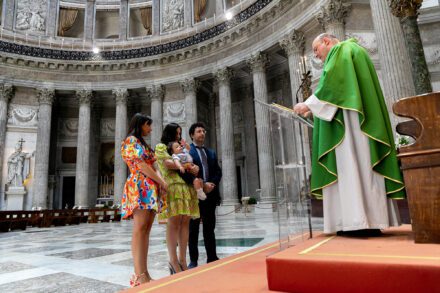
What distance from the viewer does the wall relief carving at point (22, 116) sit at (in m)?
19.5

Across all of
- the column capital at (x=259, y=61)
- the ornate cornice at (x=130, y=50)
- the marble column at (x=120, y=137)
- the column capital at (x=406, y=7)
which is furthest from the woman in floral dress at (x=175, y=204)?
the marble column at (x=120, y=137)

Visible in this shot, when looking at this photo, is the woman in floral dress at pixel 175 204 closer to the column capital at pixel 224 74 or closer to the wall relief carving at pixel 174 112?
the column capital at pixel 224 74

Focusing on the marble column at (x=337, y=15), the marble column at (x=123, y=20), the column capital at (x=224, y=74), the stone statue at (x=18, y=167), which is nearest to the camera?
the marble column at (x=337, y=15)

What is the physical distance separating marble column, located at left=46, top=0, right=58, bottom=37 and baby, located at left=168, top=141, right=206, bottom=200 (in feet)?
74.3

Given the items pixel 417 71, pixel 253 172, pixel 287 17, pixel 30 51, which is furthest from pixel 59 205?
pixel 417 71

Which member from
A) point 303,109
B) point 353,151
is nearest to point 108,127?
point 303,109

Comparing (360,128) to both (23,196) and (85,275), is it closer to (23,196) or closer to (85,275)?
(85,275)

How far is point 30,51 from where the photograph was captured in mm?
19812

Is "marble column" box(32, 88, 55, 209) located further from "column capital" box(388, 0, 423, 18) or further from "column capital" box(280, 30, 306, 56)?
"column capital" box(388, 0, 423, 18)

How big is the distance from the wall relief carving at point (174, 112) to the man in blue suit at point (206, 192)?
16.3m

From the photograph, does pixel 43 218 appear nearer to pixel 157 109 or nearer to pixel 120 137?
pixel 120 137

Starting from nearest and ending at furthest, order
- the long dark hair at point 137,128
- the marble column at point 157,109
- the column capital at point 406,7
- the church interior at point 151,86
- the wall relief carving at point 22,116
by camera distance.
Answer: the long dark hair at point 137,128
the column capital at point 406,7
the church interior at point 151,86
the wall relief carving at point 22,116
the marble column at point 157,109

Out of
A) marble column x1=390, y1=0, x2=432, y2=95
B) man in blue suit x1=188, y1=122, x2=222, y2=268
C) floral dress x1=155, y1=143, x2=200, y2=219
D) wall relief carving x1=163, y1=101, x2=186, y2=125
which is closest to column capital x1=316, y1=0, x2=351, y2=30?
marble column x1=390, y1=0, x2=432, y2=95

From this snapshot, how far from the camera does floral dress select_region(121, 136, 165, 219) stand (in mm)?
2691
